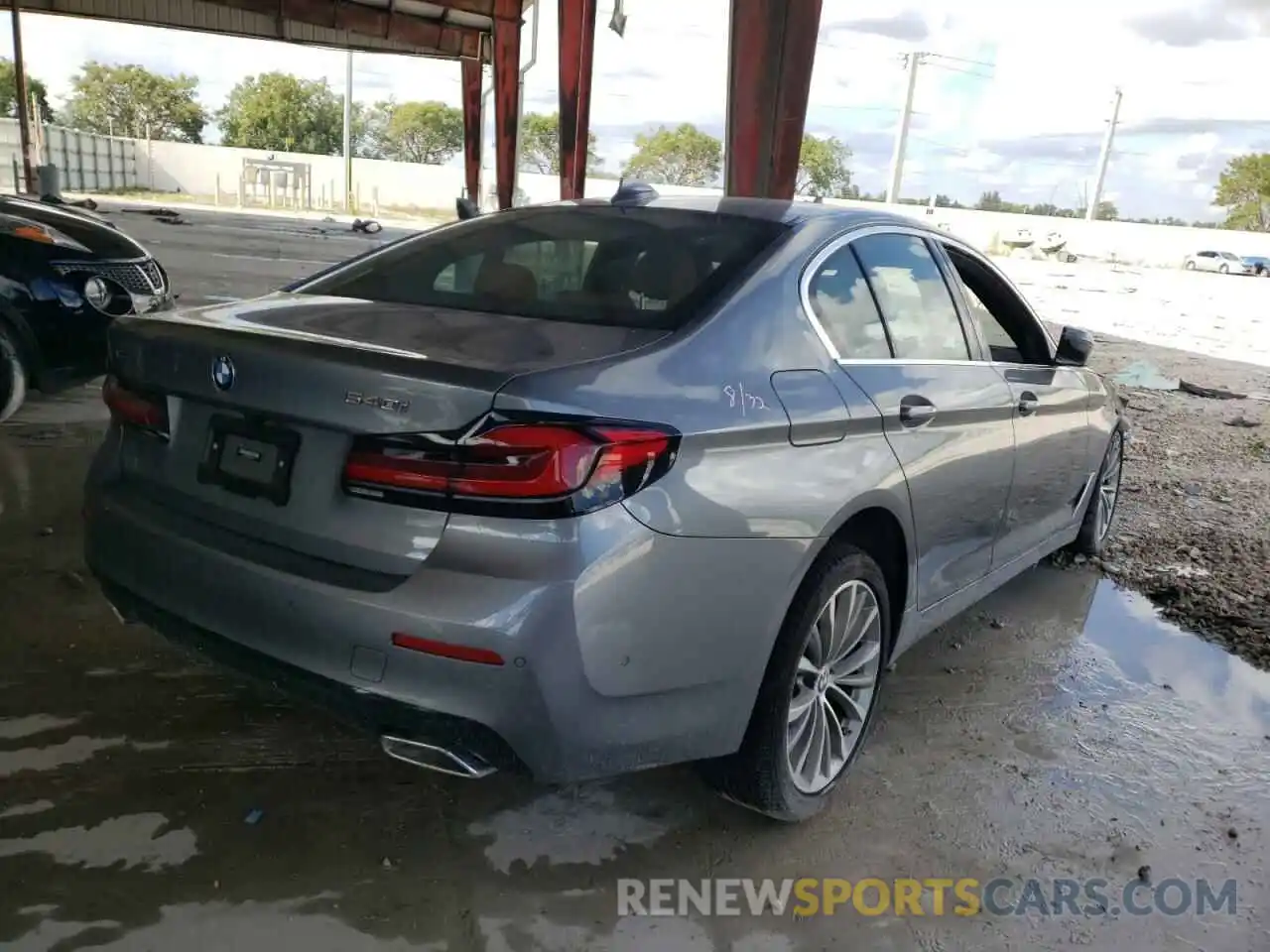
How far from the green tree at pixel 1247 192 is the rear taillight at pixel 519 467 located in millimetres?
67590

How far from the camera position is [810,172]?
189ft

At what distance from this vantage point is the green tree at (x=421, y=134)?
232ft

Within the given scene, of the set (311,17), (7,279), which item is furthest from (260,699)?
(311,17)

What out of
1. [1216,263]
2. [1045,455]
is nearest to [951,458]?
[1045,455]

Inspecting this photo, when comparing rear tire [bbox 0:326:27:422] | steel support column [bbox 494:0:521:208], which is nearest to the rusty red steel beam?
steel support column [bbox 494:0:521:208]

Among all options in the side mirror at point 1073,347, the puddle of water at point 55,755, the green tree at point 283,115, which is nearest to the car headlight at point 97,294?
the puddle of water at point 55,755

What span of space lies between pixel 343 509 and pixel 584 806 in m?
1.10

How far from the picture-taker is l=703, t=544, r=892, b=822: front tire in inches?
94.7

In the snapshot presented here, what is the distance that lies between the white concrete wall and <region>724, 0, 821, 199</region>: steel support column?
34.3 metres

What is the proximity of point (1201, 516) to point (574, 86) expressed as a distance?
47.9 feet

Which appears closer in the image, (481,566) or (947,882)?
(481,566)

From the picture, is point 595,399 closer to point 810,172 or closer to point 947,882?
point 947,882

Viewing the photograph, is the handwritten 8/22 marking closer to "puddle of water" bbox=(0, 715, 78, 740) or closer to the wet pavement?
the wet pavement

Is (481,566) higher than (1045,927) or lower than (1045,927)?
higher
